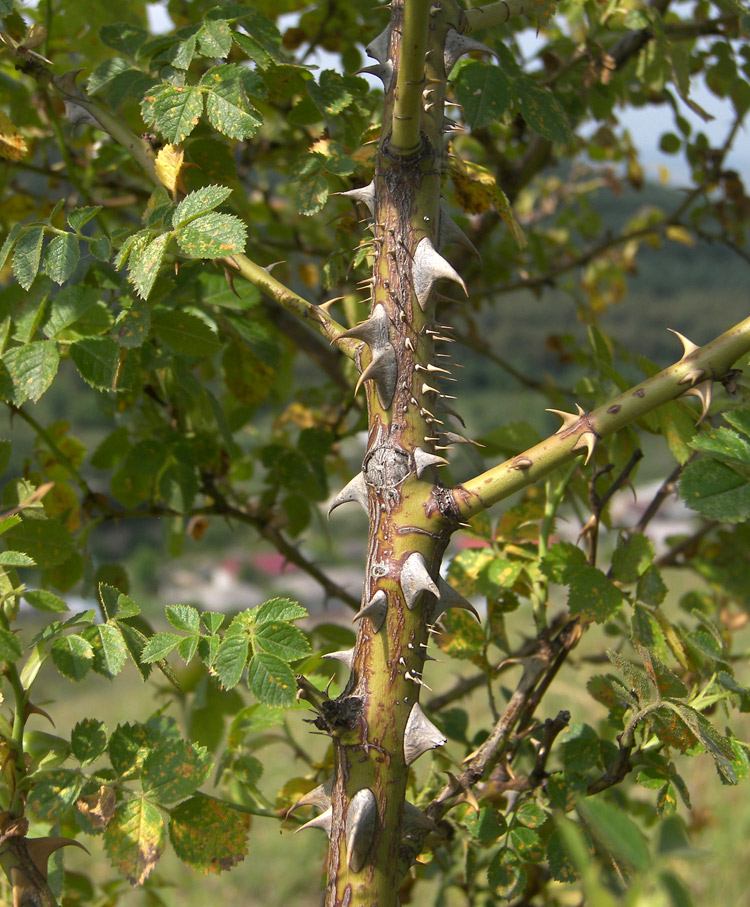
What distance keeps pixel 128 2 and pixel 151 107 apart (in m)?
0.60

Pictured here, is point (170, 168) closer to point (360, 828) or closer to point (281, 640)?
point (281, 640)

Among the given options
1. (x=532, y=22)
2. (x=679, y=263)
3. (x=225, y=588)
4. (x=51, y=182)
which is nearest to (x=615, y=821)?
(x=532, y=22)

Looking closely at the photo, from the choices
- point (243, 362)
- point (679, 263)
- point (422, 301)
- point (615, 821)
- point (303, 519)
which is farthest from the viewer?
point (679, 263)

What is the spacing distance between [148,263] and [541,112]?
47 centimetres

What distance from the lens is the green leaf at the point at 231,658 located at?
2.12 feet

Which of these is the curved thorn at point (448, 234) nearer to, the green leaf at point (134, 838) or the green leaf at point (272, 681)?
the green leaf at point (272, 681)

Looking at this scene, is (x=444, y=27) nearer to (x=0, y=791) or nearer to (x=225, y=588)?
(x=0, y=791)

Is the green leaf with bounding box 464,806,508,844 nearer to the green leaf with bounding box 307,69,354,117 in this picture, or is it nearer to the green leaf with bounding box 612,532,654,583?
the green leaf with bounding box 612,532,654,583

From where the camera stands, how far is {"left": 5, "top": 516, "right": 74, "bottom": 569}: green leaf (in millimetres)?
831

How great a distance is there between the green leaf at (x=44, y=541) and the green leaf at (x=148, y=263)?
1.00ft

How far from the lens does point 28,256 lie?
73 centimetres

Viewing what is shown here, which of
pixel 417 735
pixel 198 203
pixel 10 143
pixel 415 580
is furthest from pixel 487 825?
pixel 10 143

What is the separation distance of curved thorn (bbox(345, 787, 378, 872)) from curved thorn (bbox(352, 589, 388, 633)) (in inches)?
5.1

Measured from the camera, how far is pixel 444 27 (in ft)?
2.32
